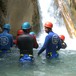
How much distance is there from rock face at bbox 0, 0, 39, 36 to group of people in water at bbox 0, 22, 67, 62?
712cm

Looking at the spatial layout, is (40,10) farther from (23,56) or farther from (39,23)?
(23,56)

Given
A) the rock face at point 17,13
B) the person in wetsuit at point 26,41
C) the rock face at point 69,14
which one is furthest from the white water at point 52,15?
the person in wetsuit at point 26,41

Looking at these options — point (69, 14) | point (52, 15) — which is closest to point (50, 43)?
point (52, 15)

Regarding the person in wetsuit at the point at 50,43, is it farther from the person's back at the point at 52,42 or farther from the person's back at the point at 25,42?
the person's back at the point at 25,42

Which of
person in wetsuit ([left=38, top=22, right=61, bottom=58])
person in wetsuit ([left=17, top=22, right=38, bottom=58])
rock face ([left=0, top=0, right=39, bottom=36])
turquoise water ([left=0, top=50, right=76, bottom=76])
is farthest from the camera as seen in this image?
rock face ([left=0, top=0, right=39, bottom=36])

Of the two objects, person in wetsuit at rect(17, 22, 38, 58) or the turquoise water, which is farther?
person in wetsuit at rect(17, 22, 38, 58)

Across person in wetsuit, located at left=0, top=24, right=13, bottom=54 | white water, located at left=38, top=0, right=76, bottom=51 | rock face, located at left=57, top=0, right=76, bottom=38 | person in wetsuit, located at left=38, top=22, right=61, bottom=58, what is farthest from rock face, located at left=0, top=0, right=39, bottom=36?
person in wetsuit, located at left=38, top=22, right=61, bottom=58

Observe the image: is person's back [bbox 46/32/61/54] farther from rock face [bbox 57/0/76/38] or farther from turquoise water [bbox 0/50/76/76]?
rock face [bbox 57/0/76/38]

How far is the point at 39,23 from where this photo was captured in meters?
20.0

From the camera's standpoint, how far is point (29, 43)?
8.23m

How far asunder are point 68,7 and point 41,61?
1392 centimetres

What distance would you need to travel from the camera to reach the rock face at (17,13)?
55.2ft

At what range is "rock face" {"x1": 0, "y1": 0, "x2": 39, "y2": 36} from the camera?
55.2 ft

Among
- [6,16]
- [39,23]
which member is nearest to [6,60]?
[6,16]
